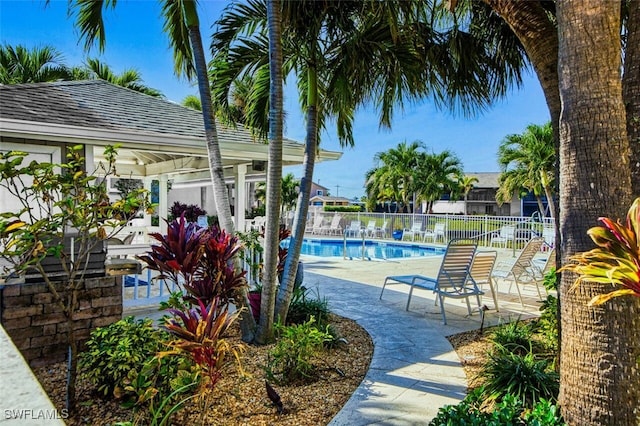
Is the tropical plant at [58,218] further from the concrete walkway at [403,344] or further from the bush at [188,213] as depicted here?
the bush at [188,213]

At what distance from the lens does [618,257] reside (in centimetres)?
218

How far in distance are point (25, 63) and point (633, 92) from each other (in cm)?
1710

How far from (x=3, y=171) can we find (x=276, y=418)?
316cm

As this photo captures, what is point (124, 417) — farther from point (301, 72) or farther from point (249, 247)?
point (301, 72)

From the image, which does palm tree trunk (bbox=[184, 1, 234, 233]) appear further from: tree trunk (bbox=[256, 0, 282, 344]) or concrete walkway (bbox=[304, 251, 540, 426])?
concrete walkway (bbox=[304, 251, 540, 426])

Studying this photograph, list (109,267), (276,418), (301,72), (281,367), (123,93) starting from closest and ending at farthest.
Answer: (276,418) → (281,367) → (109,267) → (301,72) → (123,93)

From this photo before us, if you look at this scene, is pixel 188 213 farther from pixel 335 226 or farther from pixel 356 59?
pixel 335 226

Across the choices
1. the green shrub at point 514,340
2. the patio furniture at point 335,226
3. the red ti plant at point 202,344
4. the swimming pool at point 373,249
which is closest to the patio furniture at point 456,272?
the green shrub at point 514,340

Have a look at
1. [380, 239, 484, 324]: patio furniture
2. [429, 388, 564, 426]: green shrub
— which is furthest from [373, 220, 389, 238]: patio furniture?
[429, 388, 564, 426]: green shrub

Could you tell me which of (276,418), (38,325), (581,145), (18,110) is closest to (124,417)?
(276,418)

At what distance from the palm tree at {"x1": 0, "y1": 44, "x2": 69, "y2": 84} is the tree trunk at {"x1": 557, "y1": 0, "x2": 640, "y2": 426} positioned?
16.5 metres

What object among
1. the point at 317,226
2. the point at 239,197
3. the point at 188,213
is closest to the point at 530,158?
the point at 317,226

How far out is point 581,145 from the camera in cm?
263

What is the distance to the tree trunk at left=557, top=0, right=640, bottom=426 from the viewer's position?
2.50 meters
